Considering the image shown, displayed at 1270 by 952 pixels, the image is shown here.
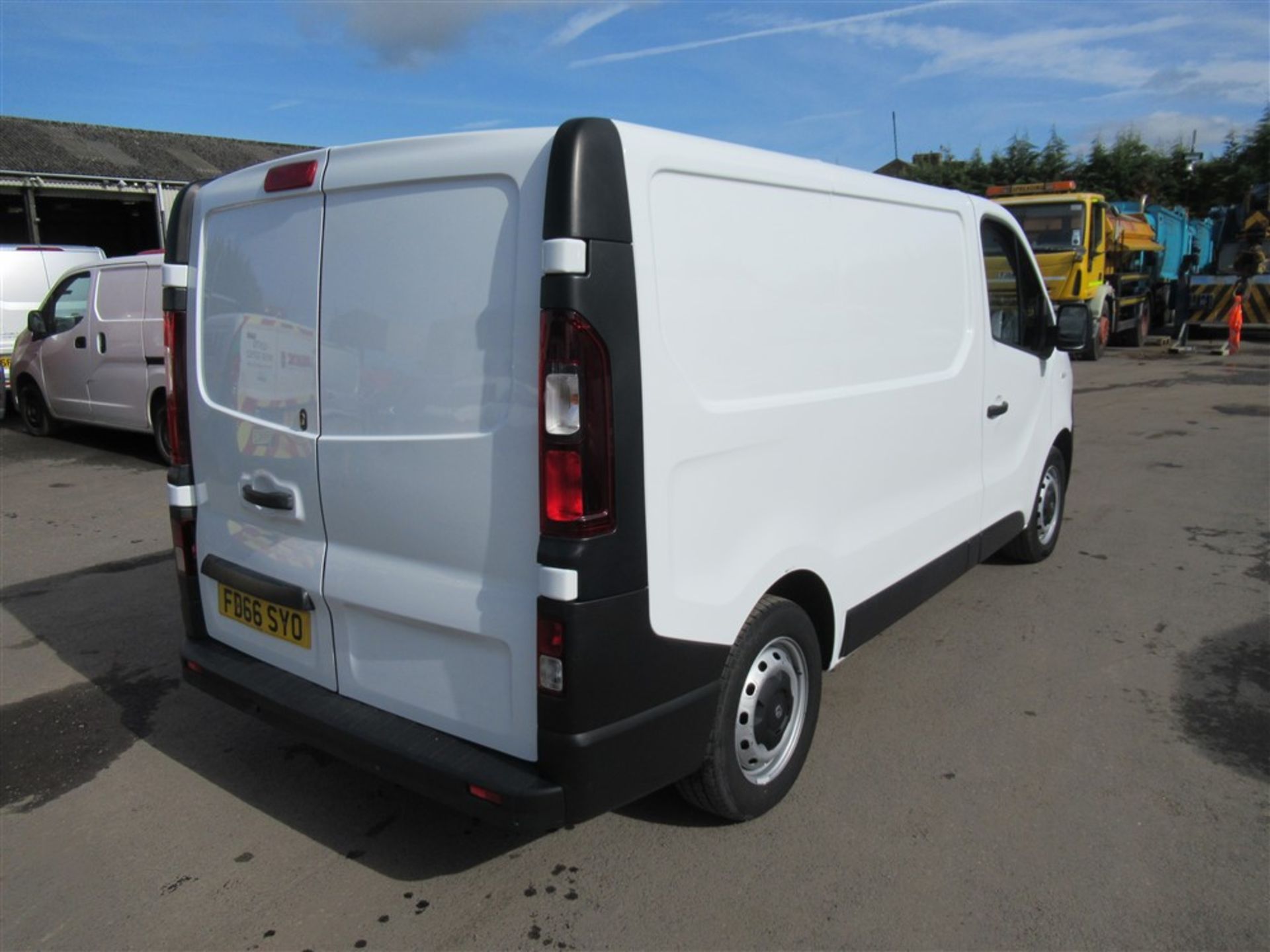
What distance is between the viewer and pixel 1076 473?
8.73 m

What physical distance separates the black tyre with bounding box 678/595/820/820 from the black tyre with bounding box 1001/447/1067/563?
271 centimetres

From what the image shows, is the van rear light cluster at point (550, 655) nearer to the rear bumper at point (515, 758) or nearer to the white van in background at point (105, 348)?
the rear bumper at point (515, 758)

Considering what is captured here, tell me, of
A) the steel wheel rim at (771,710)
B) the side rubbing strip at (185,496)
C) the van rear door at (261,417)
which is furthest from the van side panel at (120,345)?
the steel wheel rim at (771,710)

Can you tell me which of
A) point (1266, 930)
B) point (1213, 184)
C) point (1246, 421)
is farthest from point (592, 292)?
point (1213, 184)

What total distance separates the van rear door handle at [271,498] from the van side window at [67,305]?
8168mm

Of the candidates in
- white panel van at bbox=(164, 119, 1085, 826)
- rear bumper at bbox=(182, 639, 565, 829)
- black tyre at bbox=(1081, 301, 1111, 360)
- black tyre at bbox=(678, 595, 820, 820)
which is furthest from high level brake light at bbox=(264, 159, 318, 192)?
black tyre at bbox=(1081, 301, 1111, 360)

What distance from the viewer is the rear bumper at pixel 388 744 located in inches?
100

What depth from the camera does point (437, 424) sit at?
2.66 m

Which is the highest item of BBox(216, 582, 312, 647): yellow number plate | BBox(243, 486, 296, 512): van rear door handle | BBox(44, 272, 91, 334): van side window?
BBox(44, 272, 91, 334): van side window

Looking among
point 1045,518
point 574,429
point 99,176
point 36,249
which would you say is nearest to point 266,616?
point 574,429

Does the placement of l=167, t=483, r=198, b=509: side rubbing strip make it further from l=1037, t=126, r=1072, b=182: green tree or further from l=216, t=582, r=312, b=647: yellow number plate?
l=1037, t=126, r=1072, b=182: green tree

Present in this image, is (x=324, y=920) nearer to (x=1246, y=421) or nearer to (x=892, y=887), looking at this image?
(x=892, y=887)

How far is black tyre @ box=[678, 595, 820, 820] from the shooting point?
9.84 feet

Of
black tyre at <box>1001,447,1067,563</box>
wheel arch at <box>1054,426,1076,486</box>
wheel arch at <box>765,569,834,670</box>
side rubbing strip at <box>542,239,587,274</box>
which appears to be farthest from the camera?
wheel arch at <box>1054,426,1076,486</box>
